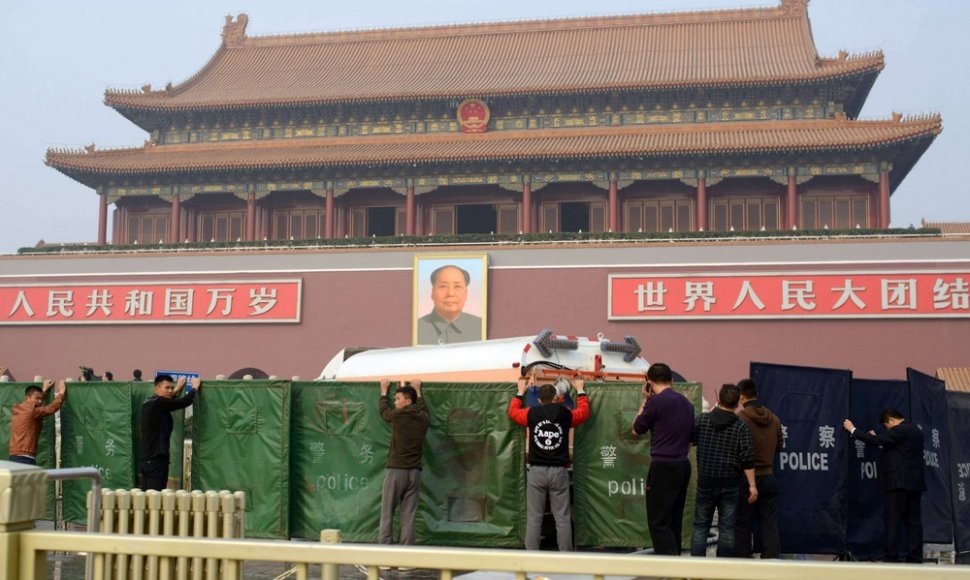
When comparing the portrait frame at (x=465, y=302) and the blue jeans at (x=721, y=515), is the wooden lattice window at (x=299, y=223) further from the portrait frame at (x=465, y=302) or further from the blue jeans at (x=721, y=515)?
the blue jeans at (x=721, y=515)

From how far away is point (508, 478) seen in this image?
1009 centimetres

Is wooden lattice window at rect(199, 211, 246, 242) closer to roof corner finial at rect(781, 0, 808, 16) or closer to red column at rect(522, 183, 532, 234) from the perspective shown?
red column at rect(522, 183, 532, 234)

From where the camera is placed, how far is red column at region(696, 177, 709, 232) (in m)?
29.0

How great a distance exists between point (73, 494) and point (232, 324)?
54.8ft

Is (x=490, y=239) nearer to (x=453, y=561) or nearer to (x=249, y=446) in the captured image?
(x=249, y=446)

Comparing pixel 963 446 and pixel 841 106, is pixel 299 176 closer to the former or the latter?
pixel 841 106

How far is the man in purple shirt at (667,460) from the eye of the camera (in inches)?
341

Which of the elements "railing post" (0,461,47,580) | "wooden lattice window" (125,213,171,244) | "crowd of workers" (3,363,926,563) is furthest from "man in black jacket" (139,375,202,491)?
"wooden lattice window" (125,213,171,244)

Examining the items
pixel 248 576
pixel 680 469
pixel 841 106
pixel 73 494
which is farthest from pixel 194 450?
pixel 841 106

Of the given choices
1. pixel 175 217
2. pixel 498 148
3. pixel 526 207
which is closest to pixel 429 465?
pixel 526 207

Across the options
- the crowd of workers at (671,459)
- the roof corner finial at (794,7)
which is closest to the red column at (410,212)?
the roof corner finial at (794,7)

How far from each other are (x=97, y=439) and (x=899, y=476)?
25.1 ft

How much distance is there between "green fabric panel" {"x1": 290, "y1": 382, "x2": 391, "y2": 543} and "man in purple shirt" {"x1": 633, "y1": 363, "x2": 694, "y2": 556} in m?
2.73

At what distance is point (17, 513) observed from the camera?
3.67 m
